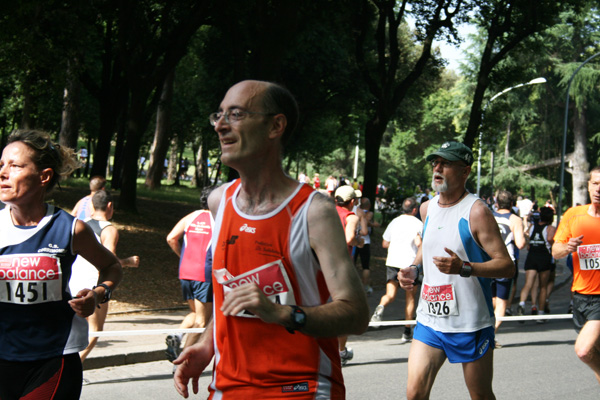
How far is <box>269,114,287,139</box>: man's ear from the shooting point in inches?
105

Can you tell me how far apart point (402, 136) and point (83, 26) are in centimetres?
5721

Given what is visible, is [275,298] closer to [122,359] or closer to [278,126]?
[278,126]

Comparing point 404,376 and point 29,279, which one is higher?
point 29,279

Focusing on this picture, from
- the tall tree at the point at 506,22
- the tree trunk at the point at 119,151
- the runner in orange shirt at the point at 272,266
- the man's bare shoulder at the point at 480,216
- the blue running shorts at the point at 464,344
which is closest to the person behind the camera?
the runner in orange shirt at the point at 272,266

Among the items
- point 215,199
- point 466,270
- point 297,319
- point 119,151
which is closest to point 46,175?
point 215,199

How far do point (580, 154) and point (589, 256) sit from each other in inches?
2016

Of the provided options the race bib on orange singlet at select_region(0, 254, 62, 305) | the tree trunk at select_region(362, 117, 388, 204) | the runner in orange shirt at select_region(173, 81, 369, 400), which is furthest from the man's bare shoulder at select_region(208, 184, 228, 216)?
the tree trunk at select_region(362, 117, 388, 204)

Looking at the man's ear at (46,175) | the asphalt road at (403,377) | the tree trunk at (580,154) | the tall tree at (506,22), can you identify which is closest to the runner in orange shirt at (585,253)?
the asphalt road at (403,377)

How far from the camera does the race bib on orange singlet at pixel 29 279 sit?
352cm

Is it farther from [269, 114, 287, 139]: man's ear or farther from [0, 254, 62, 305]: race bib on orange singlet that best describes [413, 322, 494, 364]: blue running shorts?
[269, 114, 287, 139]: man's ear

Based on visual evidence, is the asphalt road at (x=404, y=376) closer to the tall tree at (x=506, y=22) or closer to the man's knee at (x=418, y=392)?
the man's knee at (x=418, y=392)

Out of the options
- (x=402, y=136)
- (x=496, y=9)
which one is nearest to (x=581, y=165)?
(x=402, y=136)

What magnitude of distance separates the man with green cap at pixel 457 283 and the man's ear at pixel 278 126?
7.26 ft

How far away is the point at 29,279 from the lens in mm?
3514
